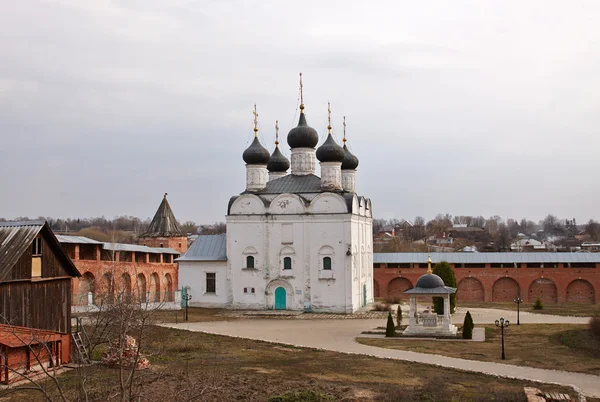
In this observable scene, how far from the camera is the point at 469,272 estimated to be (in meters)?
35.8

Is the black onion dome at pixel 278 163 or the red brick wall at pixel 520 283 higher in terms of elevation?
the black onion dome at pixel 278 163

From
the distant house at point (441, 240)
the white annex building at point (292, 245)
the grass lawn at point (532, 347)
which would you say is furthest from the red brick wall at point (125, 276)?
the distant house at point (441, 240)

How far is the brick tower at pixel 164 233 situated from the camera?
137 ft

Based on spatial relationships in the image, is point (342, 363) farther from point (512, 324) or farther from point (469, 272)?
point (469, 272)

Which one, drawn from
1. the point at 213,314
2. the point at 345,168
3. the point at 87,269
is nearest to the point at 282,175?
the point at 345,168

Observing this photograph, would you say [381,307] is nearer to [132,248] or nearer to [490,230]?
[132,248]

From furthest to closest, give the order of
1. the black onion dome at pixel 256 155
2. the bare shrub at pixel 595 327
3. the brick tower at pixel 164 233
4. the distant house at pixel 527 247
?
the distant house at pixel 527 247
the brick tower at pixel 164 233
the black onion dome at pixel 256 155
the bare shrub at pixel 595 327

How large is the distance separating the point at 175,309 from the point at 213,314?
2669 mm

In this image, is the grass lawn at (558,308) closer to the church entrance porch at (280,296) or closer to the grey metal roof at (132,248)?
the church entrance porch at (280,296)

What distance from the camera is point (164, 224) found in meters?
42.2

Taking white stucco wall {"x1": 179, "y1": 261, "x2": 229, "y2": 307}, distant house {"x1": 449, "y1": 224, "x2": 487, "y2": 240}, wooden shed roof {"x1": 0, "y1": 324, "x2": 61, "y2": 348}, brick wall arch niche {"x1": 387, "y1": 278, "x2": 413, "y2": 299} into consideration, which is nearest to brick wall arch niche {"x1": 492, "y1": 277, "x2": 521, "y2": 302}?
brick wall arch niche {"x1": 387, "y1": 278, "x2": 413, "y2": 299}

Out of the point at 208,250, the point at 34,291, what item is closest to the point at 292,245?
the point at 208,250

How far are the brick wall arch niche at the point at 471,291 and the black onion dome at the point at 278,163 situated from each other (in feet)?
40.7

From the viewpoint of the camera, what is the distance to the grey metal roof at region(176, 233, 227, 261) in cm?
3152
